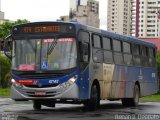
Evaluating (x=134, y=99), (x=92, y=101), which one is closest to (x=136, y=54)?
(x=134, y=99)

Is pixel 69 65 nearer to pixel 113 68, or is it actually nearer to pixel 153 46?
pixel 113 68

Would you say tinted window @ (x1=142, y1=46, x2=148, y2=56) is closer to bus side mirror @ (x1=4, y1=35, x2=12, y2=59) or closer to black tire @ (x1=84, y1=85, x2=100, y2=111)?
black tire @ (x1=84, y1=85, x2=100, y2=111)

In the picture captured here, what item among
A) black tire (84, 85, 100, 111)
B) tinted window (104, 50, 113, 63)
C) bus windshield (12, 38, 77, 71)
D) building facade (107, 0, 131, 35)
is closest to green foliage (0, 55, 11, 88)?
tinted window (104, 50, 113, 63)

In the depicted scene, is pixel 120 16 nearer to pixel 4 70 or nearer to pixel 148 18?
pixel 148 18

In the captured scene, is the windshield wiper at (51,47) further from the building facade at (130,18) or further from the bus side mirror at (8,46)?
the building facade at (130,18)

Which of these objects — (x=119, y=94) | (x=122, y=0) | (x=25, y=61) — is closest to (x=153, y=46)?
(x=119, y=94)

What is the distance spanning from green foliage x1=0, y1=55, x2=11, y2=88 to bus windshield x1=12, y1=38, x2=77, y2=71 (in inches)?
1254

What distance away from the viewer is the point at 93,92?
1919cm

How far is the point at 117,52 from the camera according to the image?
22.0 meters

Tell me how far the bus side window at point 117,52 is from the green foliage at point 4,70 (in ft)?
93.8

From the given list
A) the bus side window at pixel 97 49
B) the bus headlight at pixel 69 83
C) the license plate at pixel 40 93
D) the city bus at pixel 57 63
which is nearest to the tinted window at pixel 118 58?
the city bus at pixel 57 63

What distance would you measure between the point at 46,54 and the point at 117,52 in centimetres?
474

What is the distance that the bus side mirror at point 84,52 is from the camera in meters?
18.2

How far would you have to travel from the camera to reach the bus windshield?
58.6 ft
